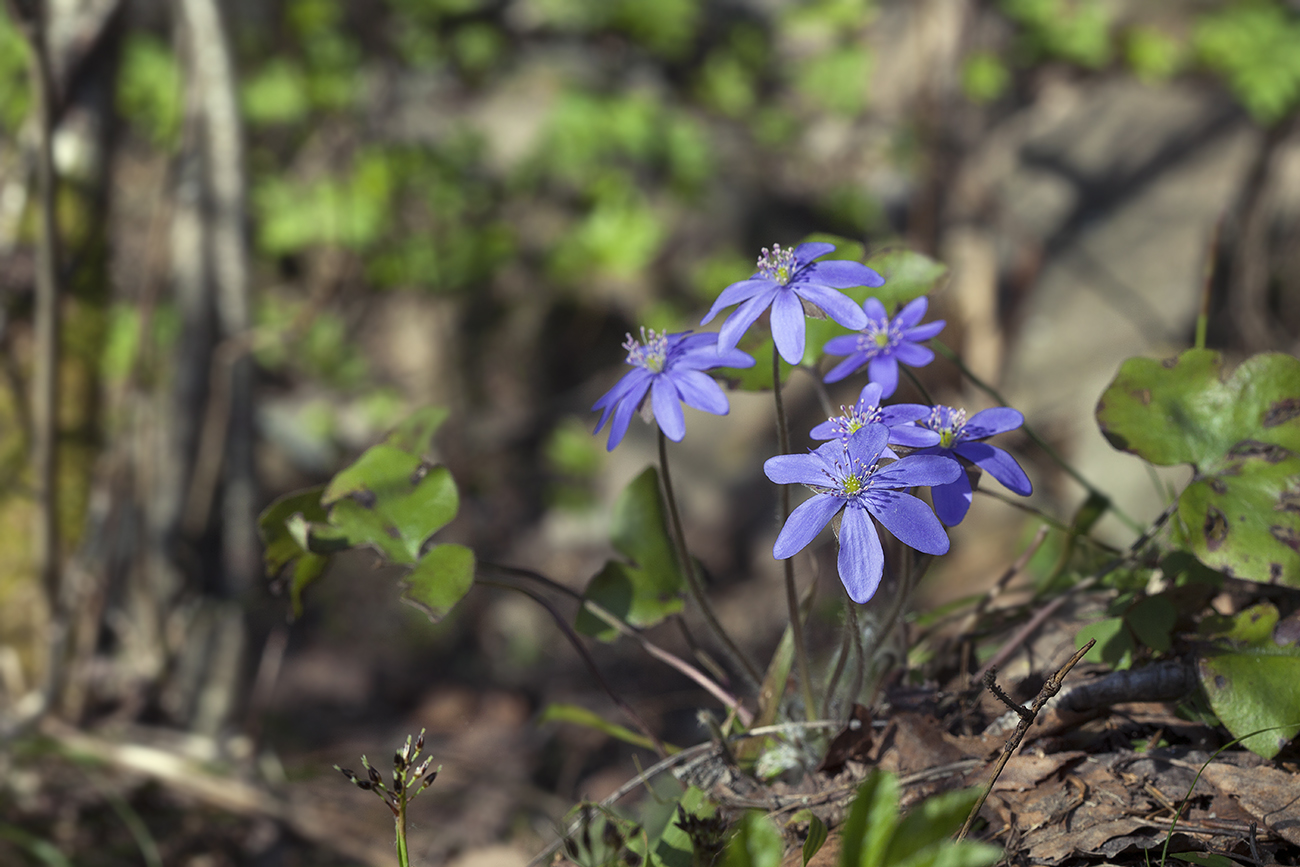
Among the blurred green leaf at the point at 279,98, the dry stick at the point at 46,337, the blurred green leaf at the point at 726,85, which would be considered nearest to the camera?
the dry stick at the point at 46,337

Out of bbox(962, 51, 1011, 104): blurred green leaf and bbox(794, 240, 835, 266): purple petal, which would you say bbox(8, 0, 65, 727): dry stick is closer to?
bbox(794, 240, 835, 266): purple petal

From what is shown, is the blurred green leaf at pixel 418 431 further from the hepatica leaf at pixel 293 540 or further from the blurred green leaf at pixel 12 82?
the blurred green leaf at pixel 12 82

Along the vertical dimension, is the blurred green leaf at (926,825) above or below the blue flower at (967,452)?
below

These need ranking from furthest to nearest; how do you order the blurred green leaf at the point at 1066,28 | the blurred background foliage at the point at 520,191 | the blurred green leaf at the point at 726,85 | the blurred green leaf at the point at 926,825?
the blurred green leaf at the point at 726,85
the blurred green leaf at the point at 1066,28
the blurred background foliage at the point at 520,191
the blurred green leaf at the point at 926,825

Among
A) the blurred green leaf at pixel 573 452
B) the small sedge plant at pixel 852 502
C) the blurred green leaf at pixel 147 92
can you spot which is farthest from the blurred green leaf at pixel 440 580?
the blurred green leaf at pixel 147 92

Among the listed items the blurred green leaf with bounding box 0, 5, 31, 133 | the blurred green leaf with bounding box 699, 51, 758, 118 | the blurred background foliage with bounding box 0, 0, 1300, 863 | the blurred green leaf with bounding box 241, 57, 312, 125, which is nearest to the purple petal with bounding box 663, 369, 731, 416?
the blurred green leaf with bounding box 0, 5, 31, 133

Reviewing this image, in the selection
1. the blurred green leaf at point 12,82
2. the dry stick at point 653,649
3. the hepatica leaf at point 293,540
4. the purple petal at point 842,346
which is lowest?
the dry stick at point 653,649
